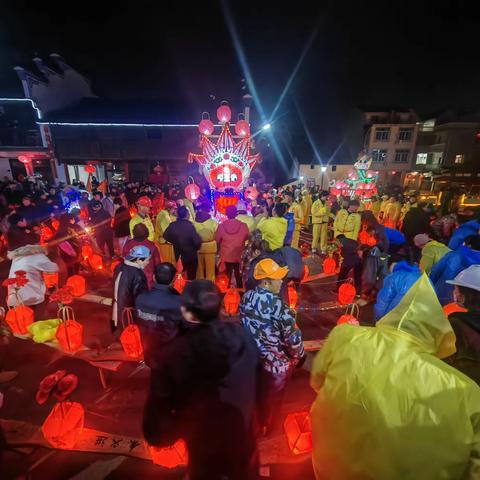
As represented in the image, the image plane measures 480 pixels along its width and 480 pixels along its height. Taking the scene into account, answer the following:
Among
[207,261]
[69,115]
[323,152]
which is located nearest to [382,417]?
[207,261]

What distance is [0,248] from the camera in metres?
9.26

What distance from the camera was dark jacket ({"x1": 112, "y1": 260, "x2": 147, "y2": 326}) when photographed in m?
3.79

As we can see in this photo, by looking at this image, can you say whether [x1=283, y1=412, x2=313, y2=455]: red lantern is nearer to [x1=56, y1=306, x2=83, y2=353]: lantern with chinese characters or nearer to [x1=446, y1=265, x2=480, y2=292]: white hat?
[x1=446, y1=265, x2=480, y2=292]: white hat

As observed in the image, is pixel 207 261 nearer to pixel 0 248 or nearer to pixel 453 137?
pixel 0 248

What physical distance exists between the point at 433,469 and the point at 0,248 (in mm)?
11863

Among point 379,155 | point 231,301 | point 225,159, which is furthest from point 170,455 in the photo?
point 379,155

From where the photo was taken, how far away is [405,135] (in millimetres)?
33625

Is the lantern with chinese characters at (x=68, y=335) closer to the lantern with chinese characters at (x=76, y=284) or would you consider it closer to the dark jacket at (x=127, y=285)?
the dark jacket at (x=127, y=285)

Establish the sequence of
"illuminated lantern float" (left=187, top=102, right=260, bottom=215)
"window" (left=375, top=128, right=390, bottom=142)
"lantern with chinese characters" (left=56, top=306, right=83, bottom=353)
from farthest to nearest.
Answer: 1. "window" (left=375, top=128, right=390, bottom=142)
2. "illuminated lantern float" (left=187, top=102, right=260, bottom=215)
3. "lantern with chinese characters" (left=56, top=306, right=83, bottom=353)

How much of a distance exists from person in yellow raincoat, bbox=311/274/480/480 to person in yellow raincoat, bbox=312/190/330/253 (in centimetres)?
837

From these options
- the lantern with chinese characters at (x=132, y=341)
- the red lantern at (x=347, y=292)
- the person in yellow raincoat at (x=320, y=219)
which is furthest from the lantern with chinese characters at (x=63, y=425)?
the person in yellow raincoat at (x=320, y=219)

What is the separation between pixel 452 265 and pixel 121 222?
25.3 ft

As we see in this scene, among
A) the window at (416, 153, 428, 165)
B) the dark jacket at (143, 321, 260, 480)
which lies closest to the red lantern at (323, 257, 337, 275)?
the dark jacket at (143, 321, 260, 480)

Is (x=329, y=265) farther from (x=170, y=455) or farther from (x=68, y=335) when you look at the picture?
(x=68, y=335)
